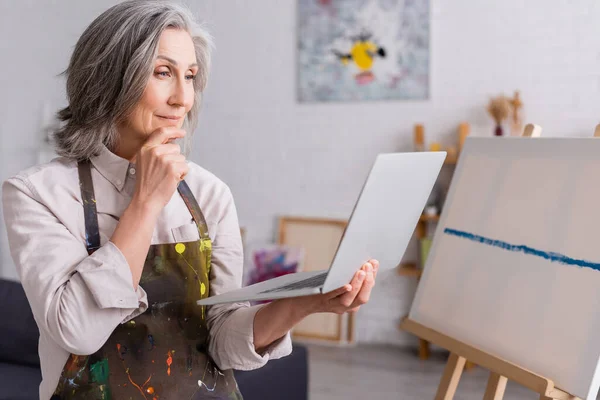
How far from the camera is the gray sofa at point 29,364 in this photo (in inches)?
103

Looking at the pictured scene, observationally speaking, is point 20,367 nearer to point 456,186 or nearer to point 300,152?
point 456,186

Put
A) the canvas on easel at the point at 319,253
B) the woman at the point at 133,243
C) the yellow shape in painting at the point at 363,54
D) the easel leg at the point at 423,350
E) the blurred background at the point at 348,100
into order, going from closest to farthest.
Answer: the woman at the point at 133,243
the blurred background at the point at 348,100
the easel leg at the point at 423,350
the yellow shape in painting at the point at 363,54
the canvas on easel at the point at 319,253

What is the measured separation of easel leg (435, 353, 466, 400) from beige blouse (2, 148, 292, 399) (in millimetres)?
655

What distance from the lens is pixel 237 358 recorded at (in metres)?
1.35

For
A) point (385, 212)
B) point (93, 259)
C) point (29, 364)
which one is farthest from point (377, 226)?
point (29, 364)

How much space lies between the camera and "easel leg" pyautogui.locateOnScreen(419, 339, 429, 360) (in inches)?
163

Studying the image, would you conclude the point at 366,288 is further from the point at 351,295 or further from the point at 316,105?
the point at 316,105

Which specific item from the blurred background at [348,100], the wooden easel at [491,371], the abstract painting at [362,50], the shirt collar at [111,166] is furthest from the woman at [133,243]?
the abstract painting at [362,50]

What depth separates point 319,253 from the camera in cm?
454

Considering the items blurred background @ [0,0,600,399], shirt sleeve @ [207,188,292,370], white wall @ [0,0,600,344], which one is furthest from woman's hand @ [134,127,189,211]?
white wall @ [0,0,600,344]

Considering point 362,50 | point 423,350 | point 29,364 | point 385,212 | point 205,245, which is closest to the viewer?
point 385,212

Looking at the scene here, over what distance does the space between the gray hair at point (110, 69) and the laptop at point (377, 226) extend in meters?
0.40

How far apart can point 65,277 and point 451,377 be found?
110 cm

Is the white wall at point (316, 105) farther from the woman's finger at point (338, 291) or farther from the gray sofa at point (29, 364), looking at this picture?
the woman's finger at point (338, 291)
